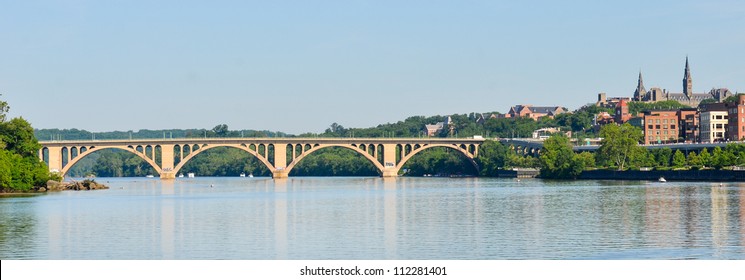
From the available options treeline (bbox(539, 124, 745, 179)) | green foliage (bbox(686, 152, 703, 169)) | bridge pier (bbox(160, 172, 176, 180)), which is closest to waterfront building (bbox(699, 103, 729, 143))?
treeline (bbox(539, 124, 745, 179))

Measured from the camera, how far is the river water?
128ft

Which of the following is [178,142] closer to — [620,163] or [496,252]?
[620,163]

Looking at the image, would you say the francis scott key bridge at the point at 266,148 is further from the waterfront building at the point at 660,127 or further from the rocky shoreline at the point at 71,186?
the rocky shoreline at the point at 71,186

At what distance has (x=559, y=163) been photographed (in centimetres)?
13862

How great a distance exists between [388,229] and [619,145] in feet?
287

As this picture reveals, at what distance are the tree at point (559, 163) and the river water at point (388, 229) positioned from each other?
6094 centimetres

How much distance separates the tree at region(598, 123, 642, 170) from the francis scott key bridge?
130ft

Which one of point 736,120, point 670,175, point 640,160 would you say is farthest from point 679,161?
point 736,120

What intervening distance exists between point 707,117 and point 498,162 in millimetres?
29527

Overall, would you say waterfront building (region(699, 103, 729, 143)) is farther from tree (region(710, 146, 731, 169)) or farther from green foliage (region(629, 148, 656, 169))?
tree (region(710, 146, 731, 169))

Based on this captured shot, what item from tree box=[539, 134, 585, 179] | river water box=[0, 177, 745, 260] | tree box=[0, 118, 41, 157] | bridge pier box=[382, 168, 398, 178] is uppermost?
tree box=[0, 118, 41, 157]

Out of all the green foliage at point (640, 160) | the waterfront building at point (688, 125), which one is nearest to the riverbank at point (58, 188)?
the green foliage at point (640, 160)

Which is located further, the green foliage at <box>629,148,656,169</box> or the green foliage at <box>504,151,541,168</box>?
the green foliage at <box>504,151,541,168</box>
